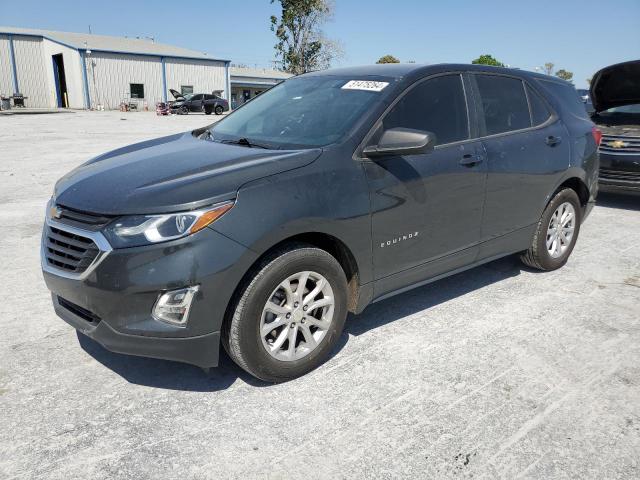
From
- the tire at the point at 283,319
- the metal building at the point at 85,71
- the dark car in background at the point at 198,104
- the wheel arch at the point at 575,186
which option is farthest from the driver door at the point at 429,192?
the metal building at the point at 85,71

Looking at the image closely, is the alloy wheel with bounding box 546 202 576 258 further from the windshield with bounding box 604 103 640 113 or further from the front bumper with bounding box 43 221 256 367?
the windshield with bounding box 604 103 640 113

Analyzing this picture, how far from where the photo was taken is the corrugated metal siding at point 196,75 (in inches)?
1777

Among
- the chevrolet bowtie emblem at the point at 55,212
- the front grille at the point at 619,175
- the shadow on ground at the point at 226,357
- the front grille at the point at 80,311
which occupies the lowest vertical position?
the shadow on ground at the point at 226,357

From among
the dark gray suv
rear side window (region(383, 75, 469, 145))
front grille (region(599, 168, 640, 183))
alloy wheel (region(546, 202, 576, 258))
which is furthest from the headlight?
front grille (region(599, 168, 640, 183))

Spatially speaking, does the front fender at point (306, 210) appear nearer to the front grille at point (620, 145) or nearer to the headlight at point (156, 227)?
the headlight at point (156, 227)

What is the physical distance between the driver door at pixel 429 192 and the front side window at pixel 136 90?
4384 centimetres

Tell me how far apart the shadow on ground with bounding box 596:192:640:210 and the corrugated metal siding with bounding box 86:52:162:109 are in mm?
40634

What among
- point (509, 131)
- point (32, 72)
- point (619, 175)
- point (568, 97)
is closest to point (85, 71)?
point (32, 72)

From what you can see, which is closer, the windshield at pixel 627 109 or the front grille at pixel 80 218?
the front grille at pixel 80 218

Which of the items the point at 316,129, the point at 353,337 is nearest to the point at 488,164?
the point at 316,129

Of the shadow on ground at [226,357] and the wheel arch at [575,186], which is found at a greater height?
the wheel arch at [575,186]

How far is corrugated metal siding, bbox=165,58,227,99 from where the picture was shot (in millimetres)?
45125

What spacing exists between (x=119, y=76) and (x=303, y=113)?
43361mm

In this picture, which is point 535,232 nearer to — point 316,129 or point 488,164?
point 488,164
